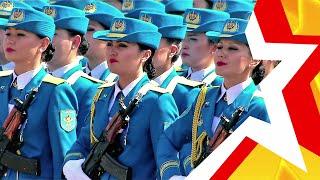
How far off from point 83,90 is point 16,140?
1006mm

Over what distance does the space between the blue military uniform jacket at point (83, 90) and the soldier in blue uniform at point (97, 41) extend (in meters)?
0.64

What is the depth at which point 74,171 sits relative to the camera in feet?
18.2

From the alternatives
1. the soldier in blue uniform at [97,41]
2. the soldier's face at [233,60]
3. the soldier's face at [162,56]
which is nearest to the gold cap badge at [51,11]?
the soldier in blue uniform at [97,41]

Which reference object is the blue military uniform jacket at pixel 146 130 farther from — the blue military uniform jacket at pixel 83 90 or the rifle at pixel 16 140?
the blue military uniform jacket at pixel 83 90

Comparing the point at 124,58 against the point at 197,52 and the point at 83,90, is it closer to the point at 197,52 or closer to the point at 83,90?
the point at 83,90

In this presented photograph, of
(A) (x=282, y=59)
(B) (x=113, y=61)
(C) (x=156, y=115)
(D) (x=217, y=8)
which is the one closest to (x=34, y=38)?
(B) (x=113, y=61)

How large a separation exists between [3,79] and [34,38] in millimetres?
384

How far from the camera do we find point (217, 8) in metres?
9.49

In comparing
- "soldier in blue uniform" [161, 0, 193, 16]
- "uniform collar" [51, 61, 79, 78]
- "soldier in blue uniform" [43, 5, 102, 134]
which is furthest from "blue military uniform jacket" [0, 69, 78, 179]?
"soldier in blue uniform" [161, 0, 193, 16]

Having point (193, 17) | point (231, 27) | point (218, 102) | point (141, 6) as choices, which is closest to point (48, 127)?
point (218, 102)

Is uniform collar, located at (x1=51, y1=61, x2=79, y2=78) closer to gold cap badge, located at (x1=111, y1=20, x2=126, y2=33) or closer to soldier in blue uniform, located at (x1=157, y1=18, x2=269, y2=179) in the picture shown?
gold cap badge, located at (x1=111, y1=20, x2=126, y2=33)

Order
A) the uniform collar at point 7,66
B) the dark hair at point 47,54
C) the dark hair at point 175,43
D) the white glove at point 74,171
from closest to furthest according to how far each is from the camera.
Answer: the white glove at point 74,171 → the dark hair at point 47,54 → the dark hair at point 175,43 → the uniform collar at point 7,66

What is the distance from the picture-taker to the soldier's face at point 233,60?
16.0ft

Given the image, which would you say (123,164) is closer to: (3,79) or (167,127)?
(167,127)
